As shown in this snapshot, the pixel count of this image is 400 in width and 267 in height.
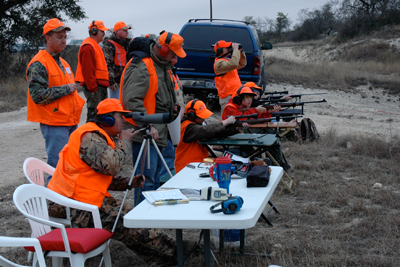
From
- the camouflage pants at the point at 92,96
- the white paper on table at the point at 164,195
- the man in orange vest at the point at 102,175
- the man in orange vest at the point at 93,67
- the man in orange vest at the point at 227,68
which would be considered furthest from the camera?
the man in orange vest at the point at 227,68

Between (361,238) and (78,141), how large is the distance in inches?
105

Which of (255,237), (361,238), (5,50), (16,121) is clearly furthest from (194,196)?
(5,50)

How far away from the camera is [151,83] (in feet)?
13.5

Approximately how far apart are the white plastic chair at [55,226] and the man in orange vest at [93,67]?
119 inches

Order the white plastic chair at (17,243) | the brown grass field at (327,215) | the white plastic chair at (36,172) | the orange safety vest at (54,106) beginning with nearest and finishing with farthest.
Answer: the white plastic chair at (17,243) < the white plastic chair at (36,172) < the brown grass field at (327,215) < the orange safety vest at (54,106)

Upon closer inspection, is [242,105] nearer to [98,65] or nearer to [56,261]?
[98,65]

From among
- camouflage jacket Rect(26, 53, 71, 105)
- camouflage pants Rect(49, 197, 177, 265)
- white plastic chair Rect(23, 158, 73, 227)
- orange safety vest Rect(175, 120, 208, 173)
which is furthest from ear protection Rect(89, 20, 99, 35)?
camouflage pants Rect(49, 197, 177, 265)

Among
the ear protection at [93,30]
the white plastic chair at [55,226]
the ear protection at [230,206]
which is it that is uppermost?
the ear protection at [93,30]

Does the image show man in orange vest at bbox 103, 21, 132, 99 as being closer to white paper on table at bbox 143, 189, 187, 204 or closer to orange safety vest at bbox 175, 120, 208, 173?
orange safety vest at bbox 175, 120, 208, 173

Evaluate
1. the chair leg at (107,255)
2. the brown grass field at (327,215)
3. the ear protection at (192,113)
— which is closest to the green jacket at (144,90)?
the ear protection at (192,113)

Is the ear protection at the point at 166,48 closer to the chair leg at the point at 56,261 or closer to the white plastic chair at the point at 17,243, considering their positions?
the chair leg at the point at 56,261

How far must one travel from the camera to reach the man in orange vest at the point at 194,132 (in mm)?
4676

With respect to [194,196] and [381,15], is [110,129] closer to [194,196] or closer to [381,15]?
[194,196]

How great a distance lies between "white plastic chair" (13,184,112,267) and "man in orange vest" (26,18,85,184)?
1.26 metres
